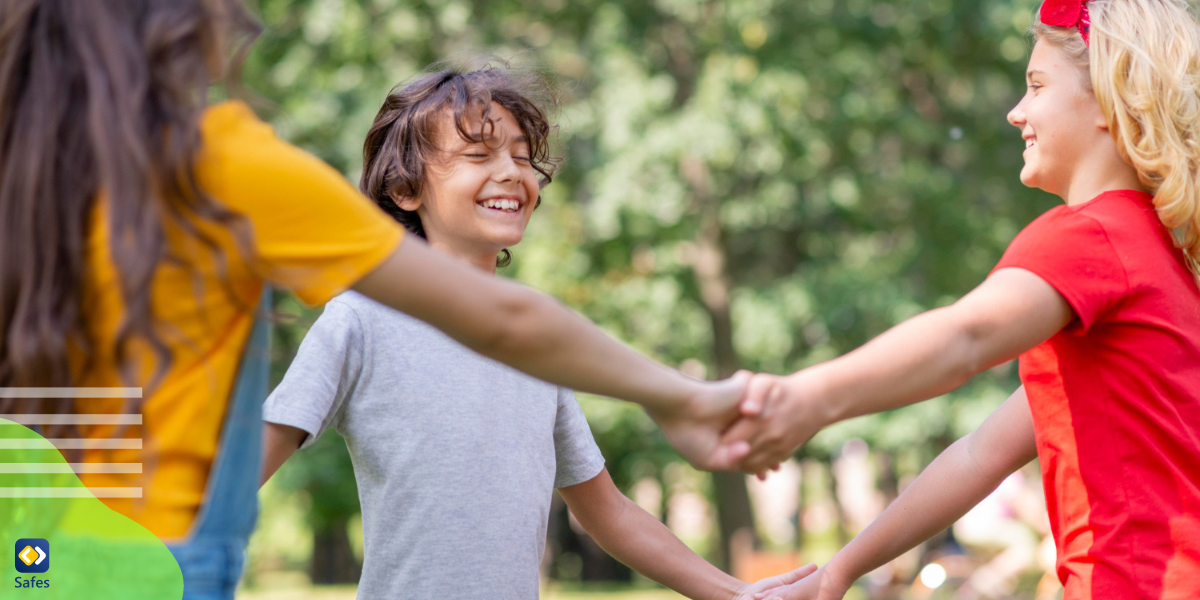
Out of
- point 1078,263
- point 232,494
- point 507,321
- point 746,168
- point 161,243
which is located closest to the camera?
point 161,243

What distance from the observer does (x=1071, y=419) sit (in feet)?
6.56

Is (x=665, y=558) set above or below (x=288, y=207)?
below

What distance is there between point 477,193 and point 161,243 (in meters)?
1.21

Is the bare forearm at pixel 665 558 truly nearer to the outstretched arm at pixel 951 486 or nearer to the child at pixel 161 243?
the outstretched arm at pixel 951 486

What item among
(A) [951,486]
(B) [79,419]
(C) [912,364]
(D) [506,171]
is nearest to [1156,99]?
(C) [912,364]

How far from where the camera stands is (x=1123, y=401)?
1945mm

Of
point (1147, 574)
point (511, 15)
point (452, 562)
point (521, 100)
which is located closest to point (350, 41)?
point (511, 15)

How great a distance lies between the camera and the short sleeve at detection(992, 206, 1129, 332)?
1880 mm

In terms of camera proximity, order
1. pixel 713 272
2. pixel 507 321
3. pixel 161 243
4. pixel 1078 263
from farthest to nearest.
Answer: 1. pixel 713 272
2. pixel 1078 263
3. pixel 507 321
4. pixel 161 243

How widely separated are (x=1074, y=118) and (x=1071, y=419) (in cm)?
57

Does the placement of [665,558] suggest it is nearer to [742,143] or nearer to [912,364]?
[912,364]

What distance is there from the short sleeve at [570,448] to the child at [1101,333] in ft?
2.19

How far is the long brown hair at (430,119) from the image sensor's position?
2.69 m

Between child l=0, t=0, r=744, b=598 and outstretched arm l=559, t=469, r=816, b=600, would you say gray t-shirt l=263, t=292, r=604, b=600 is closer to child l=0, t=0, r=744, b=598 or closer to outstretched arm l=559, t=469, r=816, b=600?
outstretched arm l=559, t=469, r=816, b=600
